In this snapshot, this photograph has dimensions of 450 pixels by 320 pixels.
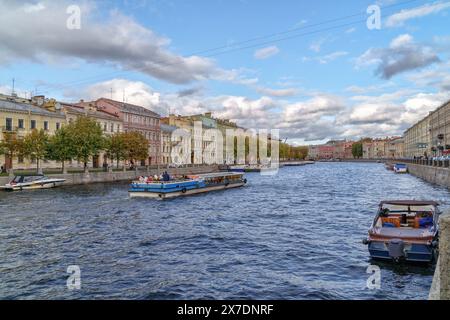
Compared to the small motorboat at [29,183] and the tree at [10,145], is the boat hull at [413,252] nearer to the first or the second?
the small motorboat at [29,183]

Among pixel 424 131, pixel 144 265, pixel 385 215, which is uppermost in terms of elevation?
pixel 424 131

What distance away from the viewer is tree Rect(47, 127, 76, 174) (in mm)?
59656

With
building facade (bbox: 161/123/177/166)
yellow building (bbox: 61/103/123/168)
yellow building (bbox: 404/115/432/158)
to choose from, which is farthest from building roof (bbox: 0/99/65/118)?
yellow building (bbox: 404/115/432/158)

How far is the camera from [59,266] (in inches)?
591

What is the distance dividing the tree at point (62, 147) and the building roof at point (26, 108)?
9779 mm

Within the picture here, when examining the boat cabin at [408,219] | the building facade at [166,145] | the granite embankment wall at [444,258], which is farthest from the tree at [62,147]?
the granite embankment wall at [444,258]

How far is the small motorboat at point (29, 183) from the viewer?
46.8 m

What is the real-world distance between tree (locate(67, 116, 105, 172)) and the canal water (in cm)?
3200

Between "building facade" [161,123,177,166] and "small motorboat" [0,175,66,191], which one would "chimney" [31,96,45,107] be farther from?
"building facade" [161,123,177,166]

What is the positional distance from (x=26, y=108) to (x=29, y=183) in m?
24.9

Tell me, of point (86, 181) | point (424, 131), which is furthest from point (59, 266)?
point (424, 131)

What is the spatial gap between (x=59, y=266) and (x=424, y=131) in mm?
139402

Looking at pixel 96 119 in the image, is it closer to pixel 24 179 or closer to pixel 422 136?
pixel 24 179
